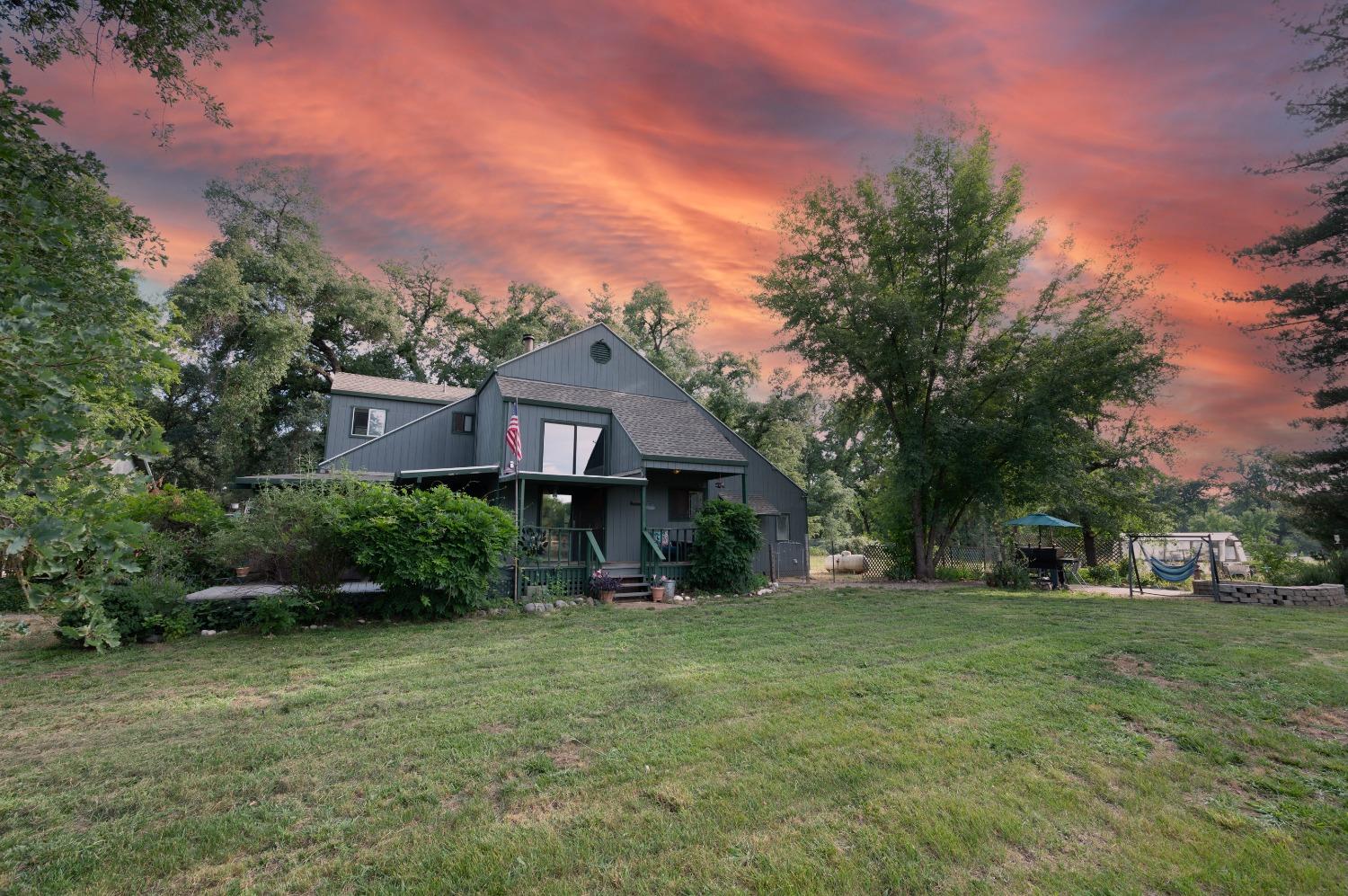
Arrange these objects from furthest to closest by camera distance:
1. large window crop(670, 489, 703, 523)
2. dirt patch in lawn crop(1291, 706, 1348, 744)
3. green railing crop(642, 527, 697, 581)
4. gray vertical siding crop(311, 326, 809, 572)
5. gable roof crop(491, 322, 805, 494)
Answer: large window crop(670, 489, 703, 523), gable roof crop(491, 322, 805, 494), gray vertical siding crop(311, 326, 809, 572), green railing crop(642, 527, 697, 581), dirt patch in lawn crop(1291, 706, 1348, 744)

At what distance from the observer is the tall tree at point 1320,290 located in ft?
43.2

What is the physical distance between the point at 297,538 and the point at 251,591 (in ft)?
5.08

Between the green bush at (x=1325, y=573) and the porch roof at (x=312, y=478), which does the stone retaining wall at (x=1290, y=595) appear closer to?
the green bush at (x=1325, y=573)

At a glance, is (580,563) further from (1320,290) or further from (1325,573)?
(1320,290)

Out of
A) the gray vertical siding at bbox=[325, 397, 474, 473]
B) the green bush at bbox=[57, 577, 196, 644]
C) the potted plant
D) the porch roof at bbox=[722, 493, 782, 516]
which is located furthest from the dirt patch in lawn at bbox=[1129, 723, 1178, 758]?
the gray vertical siding at bbox=[325, 397, 474, 473]

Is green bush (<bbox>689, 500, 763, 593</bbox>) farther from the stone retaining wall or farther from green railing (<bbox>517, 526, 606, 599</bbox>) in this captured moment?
the stone retaining wall

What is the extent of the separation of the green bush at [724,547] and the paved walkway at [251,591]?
22.4 ft

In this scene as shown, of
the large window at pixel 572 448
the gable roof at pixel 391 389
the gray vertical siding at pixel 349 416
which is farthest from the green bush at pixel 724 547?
the gray vertical siding at pixel 349 416

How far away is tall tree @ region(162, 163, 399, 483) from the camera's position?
2167 centimetres

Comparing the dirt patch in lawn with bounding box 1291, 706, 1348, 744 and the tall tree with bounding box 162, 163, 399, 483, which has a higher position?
the tall tree with bounding box 162, 163, 399, 483

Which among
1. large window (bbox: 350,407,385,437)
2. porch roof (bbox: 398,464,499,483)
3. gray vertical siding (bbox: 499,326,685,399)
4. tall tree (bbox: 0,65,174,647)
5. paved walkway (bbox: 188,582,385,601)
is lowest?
paved walkway (bbox: 188,582,385,601)

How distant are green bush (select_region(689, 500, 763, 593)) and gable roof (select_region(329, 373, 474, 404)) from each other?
10418 millimetres

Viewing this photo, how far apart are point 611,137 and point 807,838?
915 cm

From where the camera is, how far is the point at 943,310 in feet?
54.4
